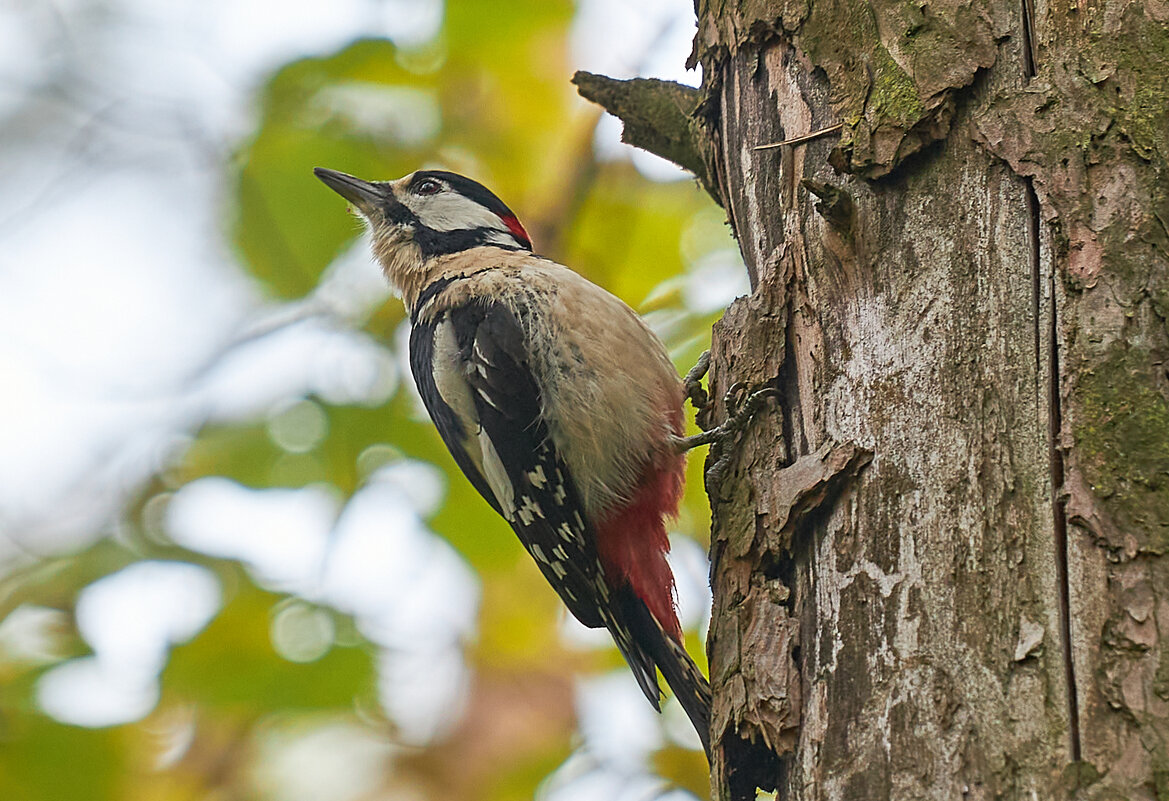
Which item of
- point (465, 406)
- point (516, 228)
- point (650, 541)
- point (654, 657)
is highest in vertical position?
point (516, 228)

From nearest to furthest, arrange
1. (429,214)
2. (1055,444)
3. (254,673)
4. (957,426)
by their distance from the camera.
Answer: (1055,444)
(957,426)
(254,673)
(429,214)

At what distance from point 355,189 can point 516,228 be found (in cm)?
58

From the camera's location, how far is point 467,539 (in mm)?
3477

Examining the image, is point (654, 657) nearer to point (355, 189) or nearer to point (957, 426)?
point (957, 426)

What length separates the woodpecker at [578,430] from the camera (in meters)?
3.10

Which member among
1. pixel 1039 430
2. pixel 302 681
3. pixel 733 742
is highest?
pixel 302 681

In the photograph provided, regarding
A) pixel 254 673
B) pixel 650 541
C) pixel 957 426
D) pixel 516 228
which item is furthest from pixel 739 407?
pixel 516 228

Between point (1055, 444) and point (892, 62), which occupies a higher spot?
point (892, 62)

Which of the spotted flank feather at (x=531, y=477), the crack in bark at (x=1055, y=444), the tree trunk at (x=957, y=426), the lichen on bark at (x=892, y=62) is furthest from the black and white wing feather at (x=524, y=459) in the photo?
the crack in bark at (x=1055, y=444)

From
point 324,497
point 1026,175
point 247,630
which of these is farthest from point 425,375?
point 1026,175

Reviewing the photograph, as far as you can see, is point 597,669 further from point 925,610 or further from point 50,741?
point 925,610

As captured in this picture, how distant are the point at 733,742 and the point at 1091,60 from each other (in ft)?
3.95

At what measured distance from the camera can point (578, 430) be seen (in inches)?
123

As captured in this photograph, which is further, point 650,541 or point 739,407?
point 650,541
